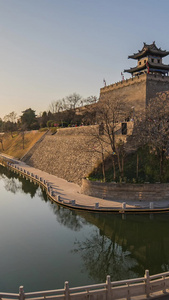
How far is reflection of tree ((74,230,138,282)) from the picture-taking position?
12.4m

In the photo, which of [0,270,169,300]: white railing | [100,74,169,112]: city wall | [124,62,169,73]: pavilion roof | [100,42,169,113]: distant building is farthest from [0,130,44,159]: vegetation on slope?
[0,270,169,300]: white railing

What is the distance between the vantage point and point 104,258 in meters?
14.2

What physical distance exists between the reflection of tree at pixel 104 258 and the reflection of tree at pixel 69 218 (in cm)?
214

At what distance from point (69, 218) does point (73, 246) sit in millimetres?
4998

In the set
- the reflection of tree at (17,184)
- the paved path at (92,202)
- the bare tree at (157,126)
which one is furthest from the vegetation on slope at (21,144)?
the bare tree at (157,126)

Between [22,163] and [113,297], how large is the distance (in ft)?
154

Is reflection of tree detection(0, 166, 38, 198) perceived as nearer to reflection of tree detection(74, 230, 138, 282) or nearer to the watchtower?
reflection of tree detection(74, 230, 138, 282)

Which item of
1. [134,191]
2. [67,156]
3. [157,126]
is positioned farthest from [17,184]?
[157,126]

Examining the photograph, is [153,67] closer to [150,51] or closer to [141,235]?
[150,51]

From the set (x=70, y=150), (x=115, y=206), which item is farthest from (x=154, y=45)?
(x=115, y=206)

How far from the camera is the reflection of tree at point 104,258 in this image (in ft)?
40.7

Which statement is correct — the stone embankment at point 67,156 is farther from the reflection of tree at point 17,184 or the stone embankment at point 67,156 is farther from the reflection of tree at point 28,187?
the reflection of tree at point 17,184

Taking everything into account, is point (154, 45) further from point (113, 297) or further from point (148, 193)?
point (113, 297)

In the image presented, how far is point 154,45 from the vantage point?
43.2 m
